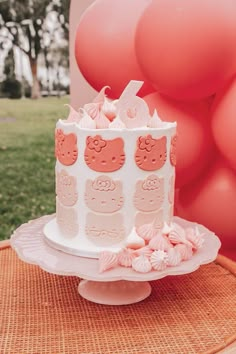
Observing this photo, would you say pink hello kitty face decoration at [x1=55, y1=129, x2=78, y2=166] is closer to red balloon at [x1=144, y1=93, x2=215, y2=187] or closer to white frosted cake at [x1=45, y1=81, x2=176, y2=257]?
white frosted cake at [x1=45, y1=81, x2=176, y2=257]

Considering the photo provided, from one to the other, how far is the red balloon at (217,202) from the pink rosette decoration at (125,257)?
0.42 meters

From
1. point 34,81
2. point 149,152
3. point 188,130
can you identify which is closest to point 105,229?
point 149,152

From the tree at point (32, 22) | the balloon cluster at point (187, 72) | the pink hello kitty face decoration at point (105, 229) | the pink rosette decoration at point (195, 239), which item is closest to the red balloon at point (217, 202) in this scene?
the balloon cluster at point (187, 72)

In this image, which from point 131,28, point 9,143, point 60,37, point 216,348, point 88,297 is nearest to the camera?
point 216,348

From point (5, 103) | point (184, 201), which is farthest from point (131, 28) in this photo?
point (5, 103)

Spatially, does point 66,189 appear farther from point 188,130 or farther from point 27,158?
point 27,158

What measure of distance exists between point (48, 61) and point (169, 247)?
2.86 metres

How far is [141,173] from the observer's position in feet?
3.30

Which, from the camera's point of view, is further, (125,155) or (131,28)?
(131,28)

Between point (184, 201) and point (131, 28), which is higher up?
point (131, 28)

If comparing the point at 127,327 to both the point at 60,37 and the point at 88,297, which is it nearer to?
the point at 88,297

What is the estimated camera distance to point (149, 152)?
100 centimetres

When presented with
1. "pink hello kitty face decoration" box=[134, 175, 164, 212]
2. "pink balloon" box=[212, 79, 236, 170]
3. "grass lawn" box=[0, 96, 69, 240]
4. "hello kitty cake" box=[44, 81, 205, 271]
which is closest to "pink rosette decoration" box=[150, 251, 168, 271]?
"hello kitty cake" box=[44, 81, 205, 271]

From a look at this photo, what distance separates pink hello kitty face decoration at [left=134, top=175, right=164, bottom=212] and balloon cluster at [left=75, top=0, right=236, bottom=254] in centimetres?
28
